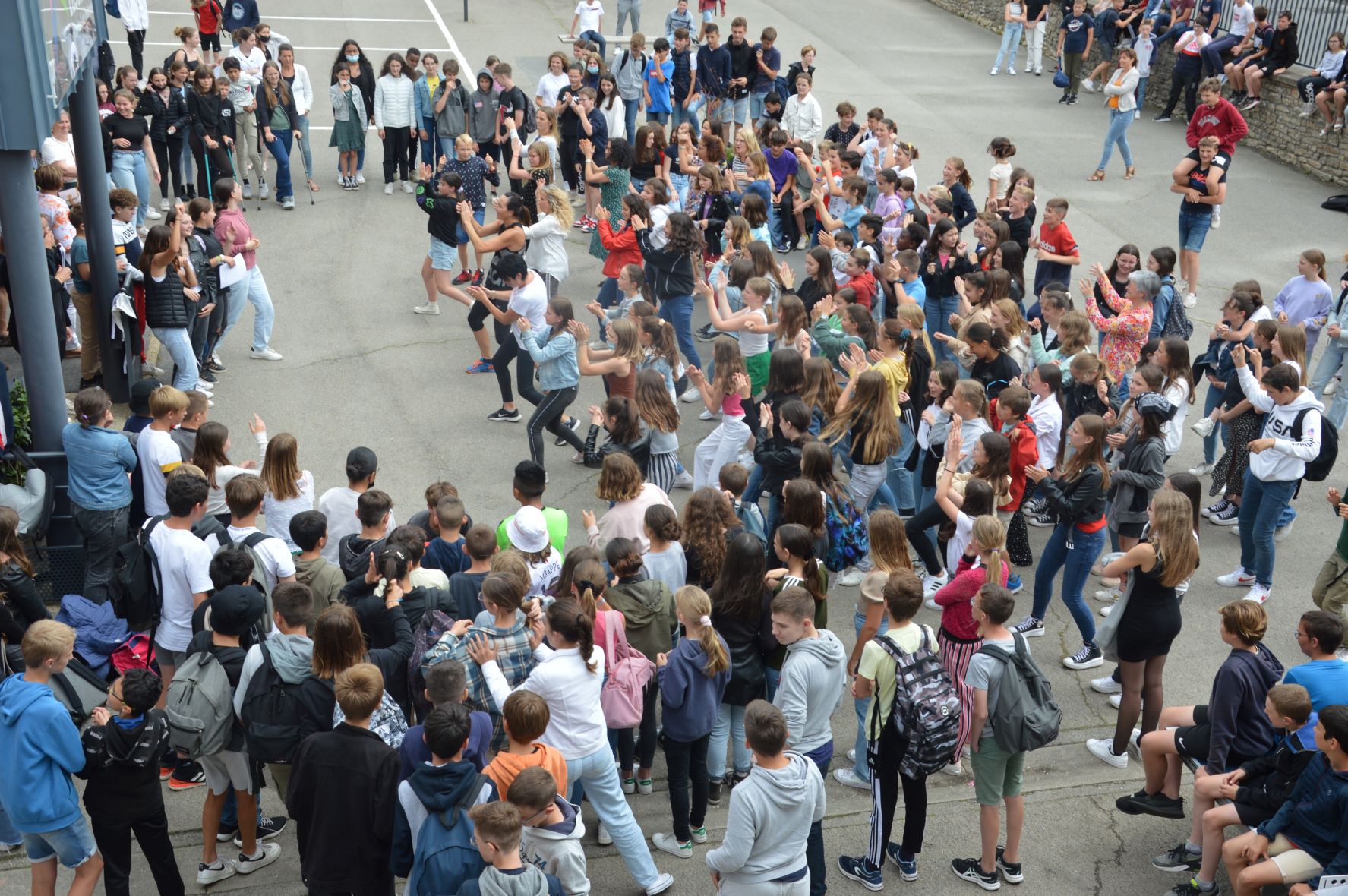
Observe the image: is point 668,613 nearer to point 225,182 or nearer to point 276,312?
point 225,182

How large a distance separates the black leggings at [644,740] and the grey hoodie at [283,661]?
1800 mm

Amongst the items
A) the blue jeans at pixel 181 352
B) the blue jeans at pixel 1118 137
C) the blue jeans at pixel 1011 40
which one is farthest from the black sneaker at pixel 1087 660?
the blue jeans at pixel 1011 40

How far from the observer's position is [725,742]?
260 inches

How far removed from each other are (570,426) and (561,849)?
5.85 meters

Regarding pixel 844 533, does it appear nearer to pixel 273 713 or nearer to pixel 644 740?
pixel 644 740

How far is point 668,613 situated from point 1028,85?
1899cm

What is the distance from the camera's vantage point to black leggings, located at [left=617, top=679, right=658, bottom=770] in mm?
6634

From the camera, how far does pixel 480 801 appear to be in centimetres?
494

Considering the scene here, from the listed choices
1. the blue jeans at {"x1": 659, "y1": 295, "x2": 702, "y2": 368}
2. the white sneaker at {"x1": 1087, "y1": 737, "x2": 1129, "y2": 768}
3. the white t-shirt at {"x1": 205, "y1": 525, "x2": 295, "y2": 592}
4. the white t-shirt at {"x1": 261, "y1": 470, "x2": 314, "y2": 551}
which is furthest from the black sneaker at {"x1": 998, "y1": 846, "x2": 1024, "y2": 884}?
the blue jeans at {"x1": 659, "y1": 295, "x2": 702, "y2": 368}

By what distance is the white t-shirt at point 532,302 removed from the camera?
999 centimetres

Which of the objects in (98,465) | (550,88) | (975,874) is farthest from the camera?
(550,88)

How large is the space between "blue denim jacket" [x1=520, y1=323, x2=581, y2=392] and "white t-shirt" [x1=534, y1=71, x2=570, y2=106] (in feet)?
25.9

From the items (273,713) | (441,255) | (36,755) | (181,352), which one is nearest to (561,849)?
(273,713)

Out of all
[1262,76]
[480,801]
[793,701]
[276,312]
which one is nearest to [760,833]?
[793,701]
